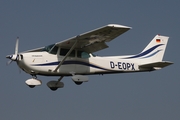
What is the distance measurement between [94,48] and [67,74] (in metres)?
1.68

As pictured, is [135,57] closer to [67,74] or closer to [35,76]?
[67,74]

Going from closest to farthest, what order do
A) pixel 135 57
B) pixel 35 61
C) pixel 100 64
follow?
pixel 35 61 < pixel 100 64 < pixel 135 57

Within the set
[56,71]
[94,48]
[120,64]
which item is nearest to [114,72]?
[120,64]

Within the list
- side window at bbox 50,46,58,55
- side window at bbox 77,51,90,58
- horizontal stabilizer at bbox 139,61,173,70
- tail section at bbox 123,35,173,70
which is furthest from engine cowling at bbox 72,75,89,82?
horizontal stabilizer at bbox 139,61,173,70

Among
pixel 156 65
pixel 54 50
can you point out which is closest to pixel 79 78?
pixel 54 50

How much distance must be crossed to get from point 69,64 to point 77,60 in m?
0.44

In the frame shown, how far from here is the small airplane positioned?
685 inches

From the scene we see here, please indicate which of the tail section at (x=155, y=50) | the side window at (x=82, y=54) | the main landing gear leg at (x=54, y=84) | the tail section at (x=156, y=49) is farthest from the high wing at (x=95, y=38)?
the tail section at (x=156, y=49)

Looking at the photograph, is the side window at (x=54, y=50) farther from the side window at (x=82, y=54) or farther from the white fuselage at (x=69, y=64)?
the side window at (x=82, y=54)

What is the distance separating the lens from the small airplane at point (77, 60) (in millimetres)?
17406

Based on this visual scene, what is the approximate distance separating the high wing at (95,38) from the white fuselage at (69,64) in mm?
520

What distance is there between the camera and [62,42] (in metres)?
17.8

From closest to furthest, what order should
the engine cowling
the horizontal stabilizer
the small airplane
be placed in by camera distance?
the small airplane, the engine cowling, the horizontal stabilizer

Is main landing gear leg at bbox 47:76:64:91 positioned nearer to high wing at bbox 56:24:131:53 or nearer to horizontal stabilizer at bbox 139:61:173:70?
high wing at bbox 56:24:131:53
